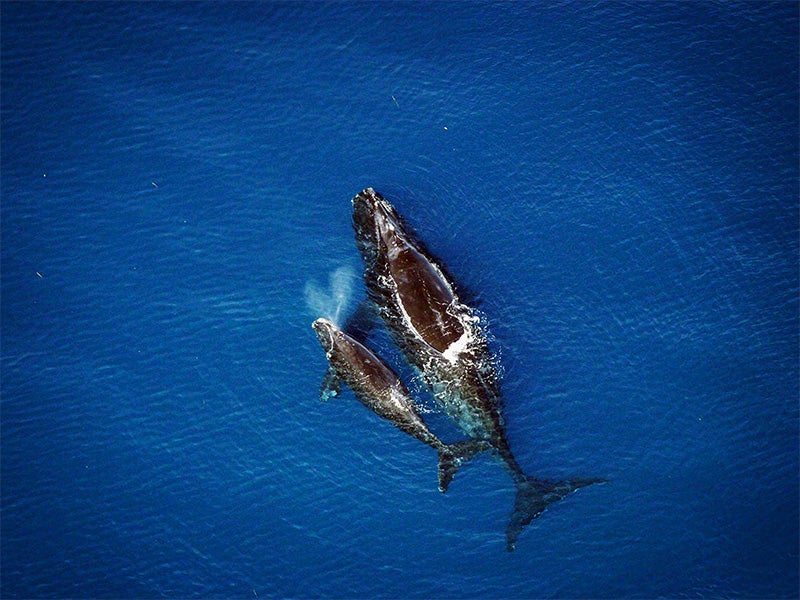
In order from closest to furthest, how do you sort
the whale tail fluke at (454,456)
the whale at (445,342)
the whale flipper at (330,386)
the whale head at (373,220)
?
1. the whale tail fluke at (454,456)
2. the whale at (445,342)
3. the whale flipper at (330,386)
4. the whale head at (373,220)

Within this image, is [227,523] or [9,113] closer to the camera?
[227,523]

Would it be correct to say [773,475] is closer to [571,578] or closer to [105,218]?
[571,578]

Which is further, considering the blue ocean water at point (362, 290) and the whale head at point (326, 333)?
the whale head at point (326, 333)

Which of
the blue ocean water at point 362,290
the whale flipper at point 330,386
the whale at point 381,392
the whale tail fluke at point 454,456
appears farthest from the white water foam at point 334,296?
the whale tail fluke at point 454,456

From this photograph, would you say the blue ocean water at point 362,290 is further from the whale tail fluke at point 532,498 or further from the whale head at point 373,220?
the whale head at point 373,220

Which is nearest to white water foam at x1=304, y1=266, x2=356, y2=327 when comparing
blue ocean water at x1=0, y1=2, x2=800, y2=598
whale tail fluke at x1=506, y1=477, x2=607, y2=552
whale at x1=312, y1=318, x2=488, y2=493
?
blue ocean water at x1=0, y1=2, x2=800, y2=598

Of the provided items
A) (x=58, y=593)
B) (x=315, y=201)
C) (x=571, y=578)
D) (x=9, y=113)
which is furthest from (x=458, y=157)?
(x=58, y=593)
